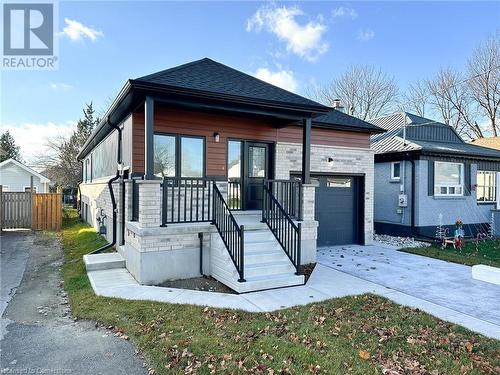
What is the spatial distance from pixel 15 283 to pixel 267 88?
692 cm

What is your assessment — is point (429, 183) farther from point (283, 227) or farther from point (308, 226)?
point (283, 227)

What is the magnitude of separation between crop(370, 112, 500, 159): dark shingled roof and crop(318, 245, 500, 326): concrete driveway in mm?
4356

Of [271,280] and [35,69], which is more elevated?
[35,69]

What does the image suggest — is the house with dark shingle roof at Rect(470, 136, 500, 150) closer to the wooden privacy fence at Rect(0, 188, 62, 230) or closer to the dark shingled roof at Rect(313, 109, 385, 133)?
the dark shingled roof at Rect(313, 109, 385, 133)

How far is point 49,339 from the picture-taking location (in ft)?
13.1

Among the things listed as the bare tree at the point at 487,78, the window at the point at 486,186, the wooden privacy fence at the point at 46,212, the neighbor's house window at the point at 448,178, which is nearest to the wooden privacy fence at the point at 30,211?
the wooden privacy fence at the point at 46,212

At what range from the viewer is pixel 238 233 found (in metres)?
5.90

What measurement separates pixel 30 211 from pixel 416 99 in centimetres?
2852

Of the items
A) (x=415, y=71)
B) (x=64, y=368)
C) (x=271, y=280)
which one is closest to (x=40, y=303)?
(x=64, y=368)

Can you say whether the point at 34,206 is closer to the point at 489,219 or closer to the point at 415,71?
the point at 489,219

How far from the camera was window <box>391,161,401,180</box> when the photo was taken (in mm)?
12640

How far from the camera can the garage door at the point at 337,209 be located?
1040cm

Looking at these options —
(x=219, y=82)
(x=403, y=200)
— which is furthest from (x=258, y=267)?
(x=403, y=200)

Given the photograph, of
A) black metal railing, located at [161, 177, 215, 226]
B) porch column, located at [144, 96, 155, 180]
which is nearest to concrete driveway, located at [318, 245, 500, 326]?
black metal railing, located at [161, 177, 215, 226]
